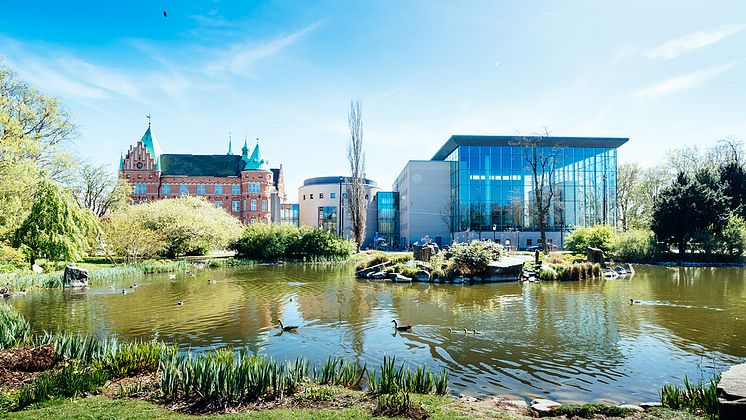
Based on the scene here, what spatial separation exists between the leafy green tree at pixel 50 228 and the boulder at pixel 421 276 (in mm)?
17128

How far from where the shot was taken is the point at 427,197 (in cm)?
5366

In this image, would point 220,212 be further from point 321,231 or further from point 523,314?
point 523,314

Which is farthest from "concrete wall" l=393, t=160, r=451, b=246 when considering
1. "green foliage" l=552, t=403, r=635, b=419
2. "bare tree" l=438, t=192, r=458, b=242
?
"green foliage" l=552, t=403, r=635, b=419

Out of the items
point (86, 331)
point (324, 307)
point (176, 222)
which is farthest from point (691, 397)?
point (176, 222)

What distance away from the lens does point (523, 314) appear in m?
11.8

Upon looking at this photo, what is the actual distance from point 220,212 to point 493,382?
4039cm

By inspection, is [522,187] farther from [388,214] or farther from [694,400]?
[694,400]

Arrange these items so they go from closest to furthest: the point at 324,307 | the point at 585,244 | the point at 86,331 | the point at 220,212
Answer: the point at 86,331 → the point at 324,307 → the point at 585,244 → the point at 220,212

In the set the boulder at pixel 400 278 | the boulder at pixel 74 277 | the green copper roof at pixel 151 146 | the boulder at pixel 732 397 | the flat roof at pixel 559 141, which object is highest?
the green copper roof at pixel 151 146

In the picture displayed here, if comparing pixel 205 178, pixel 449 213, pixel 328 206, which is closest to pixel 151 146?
pixel 205 178

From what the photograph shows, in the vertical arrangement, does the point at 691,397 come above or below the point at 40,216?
below

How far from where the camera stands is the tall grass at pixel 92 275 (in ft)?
56.6

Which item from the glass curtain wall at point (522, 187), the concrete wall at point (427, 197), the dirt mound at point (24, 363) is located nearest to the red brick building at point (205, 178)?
the concrete wall at point (427, 197)

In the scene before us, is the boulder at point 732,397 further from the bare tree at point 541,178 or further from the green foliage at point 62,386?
the bare tree at point 541,178
